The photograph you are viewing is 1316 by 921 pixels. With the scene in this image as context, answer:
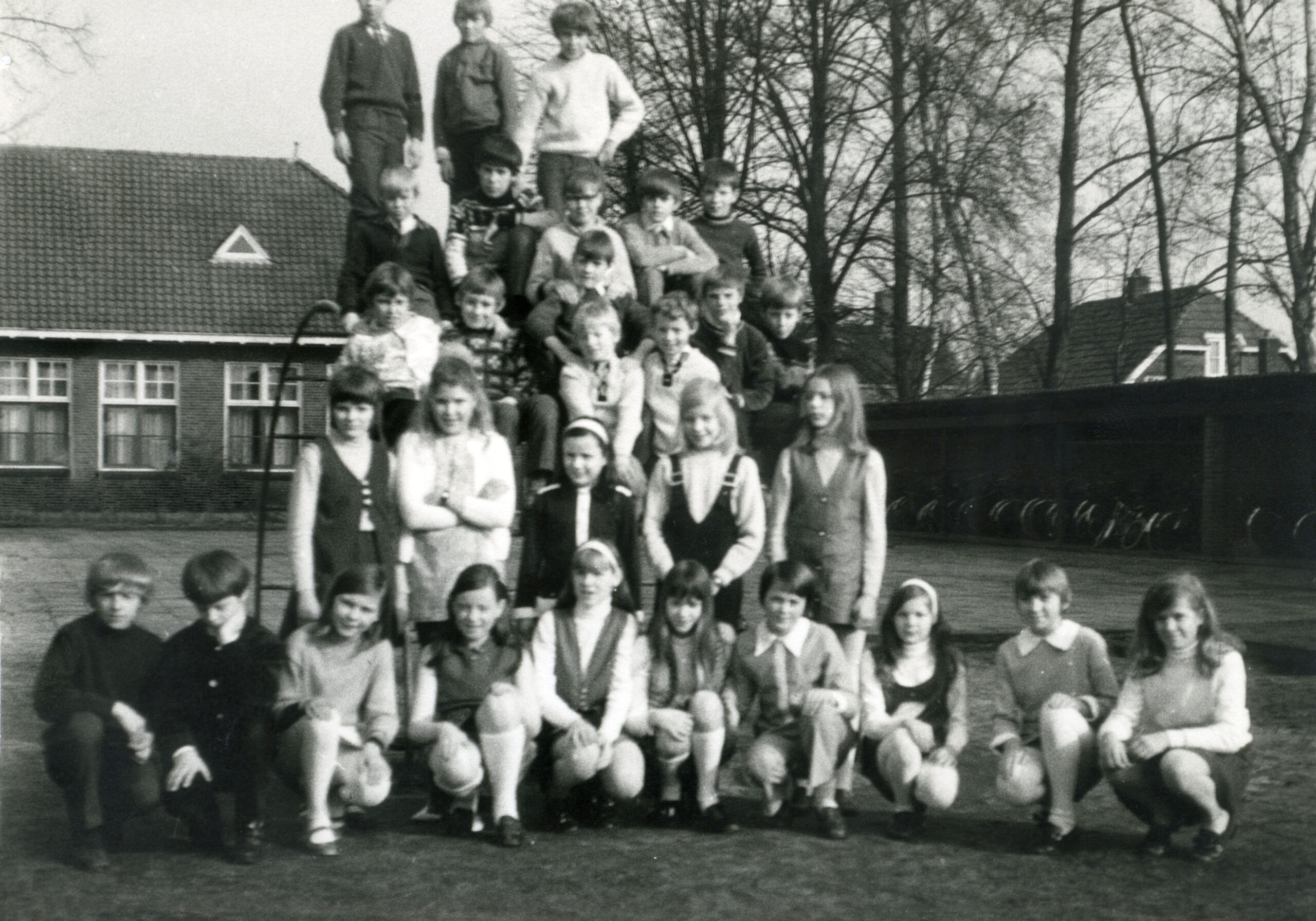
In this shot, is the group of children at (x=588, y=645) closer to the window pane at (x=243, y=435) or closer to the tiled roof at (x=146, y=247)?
the tiled roof at (x=146, y=247)

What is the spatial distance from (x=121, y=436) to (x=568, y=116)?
83.0ft

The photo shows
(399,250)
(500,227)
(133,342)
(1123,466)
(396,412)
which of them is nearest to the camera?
(396,412)

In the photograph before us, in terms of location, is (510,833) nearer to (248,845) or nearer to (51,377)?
(248,845)

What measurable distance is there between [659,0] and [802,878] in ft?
64.8

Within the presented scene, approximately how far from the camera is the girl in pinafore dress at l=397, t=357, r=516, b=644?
6.49m

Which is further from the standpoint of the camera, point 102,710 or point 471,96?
point 471,96

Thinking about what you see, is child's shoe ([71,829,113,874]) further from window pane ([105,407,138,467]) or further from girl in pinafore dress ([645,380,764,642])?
window pane ([105,407,138,467])

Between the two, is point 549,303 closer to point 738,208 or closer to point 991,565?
point 991,565

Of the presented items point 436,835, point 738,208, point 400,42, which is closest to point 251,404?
point 738,208

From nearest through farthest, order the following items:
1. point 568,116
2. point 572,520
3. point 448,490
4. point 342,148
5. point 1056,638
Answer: point 1056,638, point 448,490, point 572,520, point 342,148, point 568,116

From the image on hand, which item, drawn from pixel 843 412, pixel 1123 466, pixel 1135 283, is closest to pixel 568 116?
pixel 843 412

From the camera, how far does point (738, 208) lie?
24953 millimetres

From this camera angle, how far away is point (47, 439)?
1256 inches

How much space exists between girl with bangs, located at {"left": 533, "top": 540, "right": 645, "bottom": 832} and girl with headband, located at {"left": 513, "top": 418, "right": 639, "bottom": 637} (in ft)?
0.81
